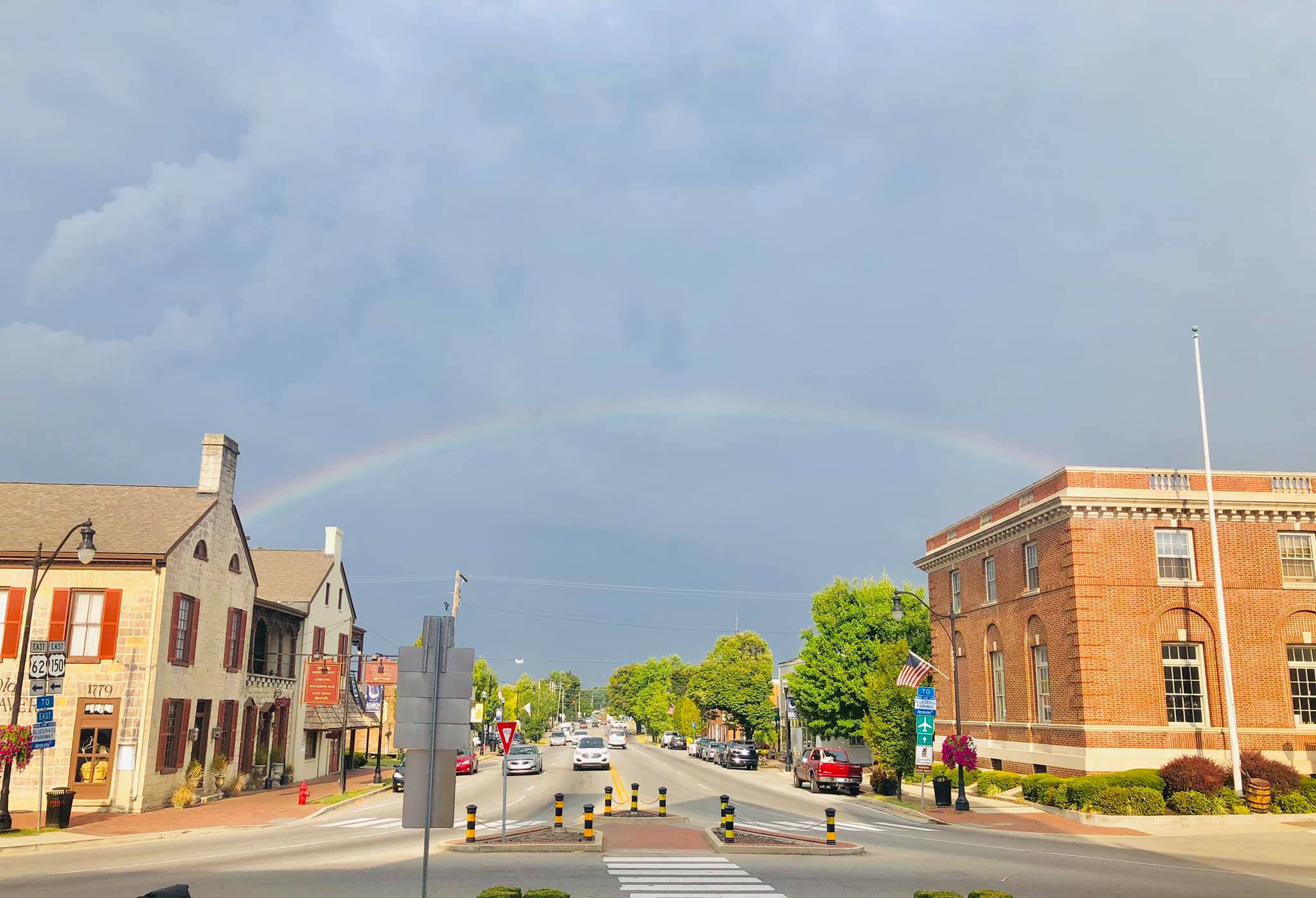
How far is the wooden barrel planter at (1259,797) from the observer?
31766 millimetres

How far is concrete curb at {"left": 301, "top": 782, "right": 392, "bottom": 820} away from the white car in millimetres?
15007

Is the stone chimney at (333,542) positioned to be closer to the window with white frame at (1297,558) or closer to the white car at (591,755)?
the white car at (591,755)

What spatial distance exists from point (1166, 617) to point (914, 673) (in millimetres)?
10065

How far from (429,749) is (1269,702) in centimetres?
3788

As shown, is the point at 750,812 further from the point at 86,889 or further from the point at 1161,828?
the point at 86,889

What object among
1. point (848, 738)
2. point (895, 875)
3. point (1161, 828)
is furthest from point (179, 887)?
point (848, 738)

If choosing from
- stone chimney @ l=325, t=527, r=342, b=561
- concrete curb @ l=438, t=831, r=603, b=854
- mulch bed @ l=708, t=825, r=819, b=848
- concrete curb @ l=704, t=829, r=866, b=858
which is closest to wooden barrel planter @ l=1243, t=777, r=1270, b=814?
concrete curb @ l=704, t=829, r=866, b=858

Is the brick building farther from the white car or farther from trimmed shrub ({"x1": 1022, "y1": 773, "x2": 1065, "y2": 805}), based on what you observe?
the white car

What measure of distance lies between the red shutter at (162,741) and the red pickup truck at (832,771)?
87.5ft

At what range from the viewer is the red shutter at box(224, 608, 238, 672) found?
3922 centimetres

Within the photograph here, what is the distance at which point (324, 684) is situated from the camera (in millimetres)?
44688

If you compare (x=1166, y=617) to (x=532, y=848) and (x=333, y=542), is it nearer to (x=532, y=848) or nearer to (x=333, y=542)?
(x=532, y=848)

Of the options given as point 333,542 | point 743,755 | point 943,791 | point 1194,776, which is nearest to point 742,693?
point 743,755

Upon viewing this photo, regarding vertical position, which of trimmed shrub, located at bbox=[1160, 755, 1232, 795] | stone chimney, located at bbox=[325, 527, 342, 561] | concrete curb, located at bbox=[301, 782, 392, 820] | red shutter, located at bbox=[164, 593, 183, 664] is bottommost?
concrete curb, located at bbox=[301, 782, 392, 820]
